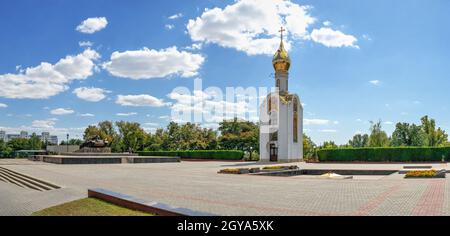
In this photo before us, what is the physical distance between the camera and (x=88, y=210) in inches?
337

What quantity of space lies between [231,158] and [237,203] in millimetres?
38516

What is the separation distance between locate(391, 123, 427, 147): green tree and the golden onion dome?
2129 centimetres

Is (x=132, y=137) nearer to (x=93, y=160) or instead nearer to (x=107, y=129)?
(x=107, y=129)

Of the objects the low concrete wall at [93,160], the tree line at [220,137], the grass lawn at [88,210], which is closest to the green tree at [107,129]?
the tree line at [220,137]

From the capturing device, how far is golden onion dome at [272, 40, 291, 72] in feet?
146

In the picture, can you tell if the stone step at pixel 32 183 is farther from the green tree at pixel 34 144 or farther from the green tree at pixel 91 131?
the green tree at pixel 34 144

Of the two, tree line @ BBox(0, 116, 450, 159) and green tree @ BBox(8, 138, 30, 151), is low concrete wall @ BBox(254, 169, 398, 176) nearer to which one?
tree line @ BBox(0, 116, 450, 159)

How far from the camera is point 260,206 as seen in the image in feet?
28.9

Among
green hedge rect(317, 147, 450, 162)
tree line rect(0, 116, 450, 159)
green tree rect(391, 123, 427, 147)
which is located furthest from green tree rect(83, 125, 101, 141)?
green tree rect(391, 123, 427, 147)

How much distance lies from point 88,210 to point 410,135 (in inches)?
2105

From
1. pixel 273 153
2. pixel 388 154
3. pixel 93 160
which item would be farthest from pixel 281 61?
pixel 93 160

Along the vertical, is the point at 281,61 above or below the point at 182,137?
above

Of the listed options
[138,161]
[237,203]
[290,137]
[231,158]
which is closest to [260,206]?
[237,203]
